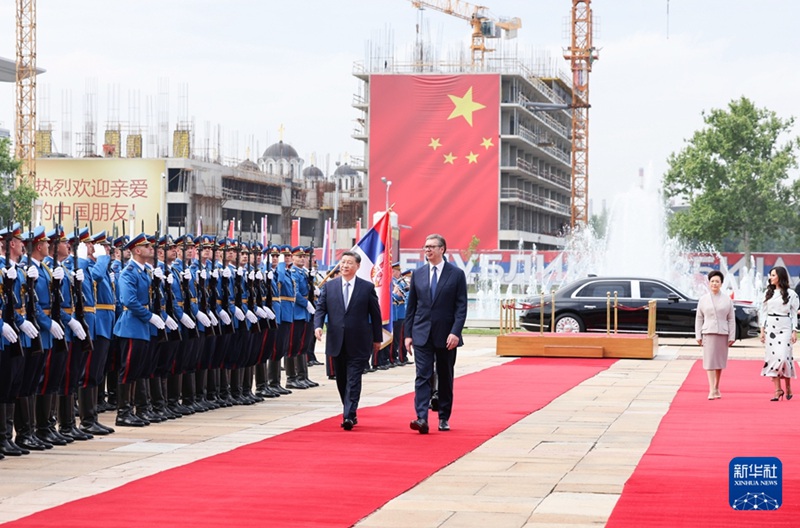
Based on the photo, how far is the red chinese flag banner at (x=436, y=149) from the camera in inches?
3280

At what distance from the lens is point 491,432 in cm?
1179

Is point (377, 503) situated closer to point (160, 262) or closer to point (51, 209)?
point (160, 262)

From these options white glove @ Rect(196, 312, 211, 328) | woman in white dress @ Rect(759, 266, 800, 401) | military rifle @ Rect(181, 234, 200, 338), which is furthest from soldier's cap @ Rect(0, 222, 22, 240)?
woman in white dress @ Rect(759, 266, 800, 401)

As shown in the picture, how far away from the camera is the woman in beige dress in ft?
50.7

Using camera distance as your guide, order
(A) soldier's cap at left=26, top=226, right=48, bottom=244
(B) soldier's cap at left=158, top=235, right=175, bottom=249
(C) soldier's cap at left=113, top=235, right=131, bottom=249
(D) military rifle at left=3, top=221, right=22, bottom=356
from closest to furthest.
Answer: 1. (D) military rifle at left=3, top=221, right=22, bottom=356
2. (A) soldier's cap at left=26, top=226, right=48, bottom=244
3. (B) soldier's cap at left=158, top=235, right=175, bottom=249
4. (C) soldier's cap at left=113, top=235, right=131, bottom=249

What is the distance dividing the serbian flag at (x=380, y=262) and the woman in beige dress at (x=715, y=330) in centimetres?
439

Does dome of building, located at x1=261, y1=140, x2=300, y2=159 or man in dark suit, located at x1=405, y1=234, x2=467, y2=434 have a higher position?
dome of building, located at x1=261, y1=140, x2=300, y2=159

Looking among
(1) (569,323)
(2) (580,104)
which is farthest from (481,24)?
(1) (569,323)

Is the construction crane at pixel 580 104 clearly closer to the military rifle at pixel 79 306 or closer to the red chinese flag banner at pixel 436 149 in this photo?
the red chinese flag banner at pixel 436 149

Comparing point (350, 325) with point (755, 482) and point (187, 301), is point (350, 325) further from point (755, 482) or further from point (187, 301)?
point (755, 482)

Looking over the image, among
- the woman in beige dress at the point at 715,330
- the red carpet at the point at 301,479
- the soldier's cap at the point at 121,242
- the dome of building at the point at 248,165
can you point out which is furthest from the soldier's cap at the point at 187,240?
the dome of building at the point at 248,165

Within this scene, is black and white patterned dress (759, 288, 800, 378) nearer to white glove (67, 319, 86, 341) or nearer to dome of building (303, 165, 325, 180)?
white glove (67, 319, 86, 341)

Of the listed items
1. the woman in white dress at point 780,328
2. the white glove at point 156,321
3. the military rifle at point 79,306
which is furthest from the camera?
the woman in white dress at point 780,328

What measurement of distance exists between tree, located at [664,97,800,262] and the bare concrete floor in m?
53.8
